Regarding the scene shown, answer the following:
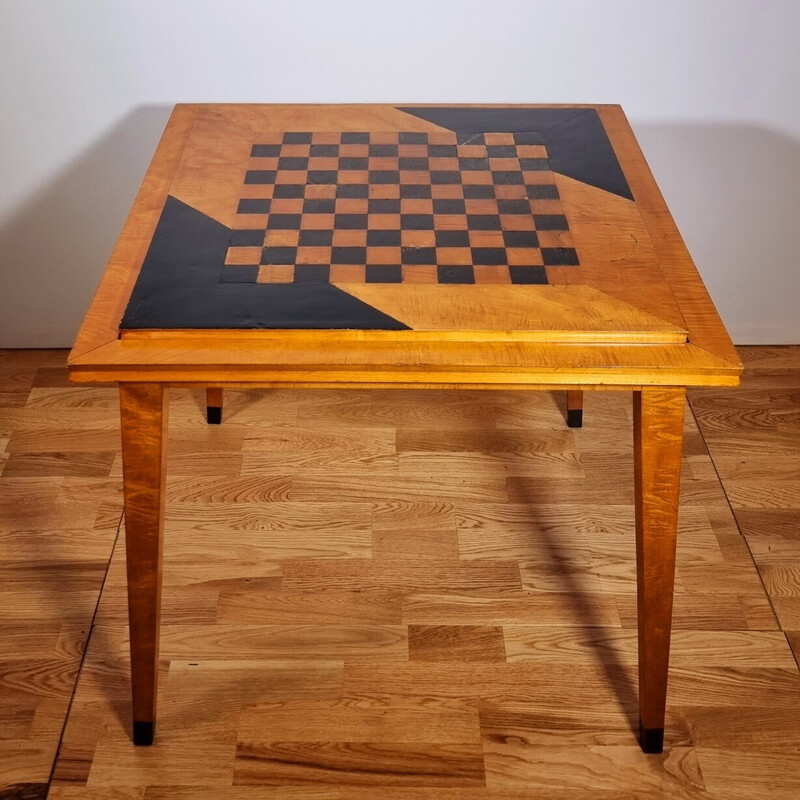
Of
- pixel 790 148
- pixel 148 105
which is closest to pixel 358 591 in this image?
pixel 148 105

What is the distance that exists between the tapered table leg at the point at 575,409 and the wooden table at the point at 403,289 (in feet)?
1.91

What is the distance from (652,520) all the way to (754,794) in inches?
17.9

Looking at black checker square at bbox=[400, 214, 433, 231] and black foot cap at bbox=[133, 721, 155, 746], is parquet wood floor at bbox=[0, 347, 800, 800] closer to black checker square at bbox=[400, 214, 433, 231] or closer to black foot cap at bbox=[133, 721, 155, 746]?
black foot cap at bbox=[133, 721, 155, 746]

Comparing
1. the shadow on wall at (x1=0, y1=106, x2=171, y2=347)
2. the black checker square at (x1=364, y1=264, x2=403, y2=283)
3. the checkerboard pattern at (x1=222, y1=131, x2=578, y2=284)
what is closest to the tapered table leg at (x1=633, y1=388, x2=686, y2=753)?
the checkerboard pattern at (x1=222, y1=131, x2=578, y2=284)

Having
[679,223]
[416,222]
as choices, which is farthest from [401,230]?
[679,223]

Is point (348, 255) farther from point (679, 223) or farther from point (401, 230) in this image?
point (679, 223)

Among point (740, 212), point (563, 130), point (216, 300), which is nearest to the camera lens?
point (216, 300)

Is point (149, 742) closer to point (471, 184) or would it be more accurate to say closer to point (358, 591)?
point (358, 591)

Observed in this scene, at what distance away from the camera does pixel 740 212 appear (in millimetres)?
2146

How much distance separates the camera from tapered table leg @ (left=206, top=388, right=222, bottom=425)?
6.56ft

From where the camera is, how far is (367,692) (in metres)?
1.49

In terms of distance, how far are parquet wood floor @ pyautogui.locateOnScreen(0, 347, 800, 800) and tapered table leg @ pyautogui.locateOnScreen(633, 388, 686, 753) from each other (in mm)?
102

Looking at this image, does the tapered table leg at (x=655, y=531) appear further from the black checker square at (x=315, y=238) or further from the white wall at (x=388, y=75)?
the white wall at (x=388, y=75)

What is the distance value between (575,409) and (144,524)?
1.05 metres
